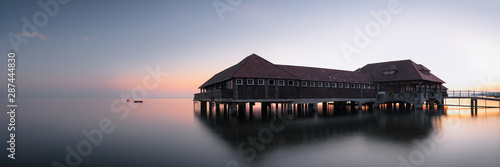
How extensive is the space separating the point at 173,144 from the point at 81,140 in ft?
25.3

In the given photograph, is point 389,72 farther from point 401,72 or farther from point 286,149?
point 286,149

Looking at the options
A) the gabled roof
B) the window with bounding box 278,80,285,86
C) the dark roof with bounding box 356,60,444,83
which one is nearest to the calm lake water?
the gabled roof

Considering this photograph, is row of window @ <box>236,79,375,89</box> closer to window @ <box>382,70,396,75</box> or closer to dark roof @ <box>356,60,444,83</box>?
dark roof @ <box>356,60,444,83</box>

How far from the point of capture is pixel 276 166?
10.9 metres

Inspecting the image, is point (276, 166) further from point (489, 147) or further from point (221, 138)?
point (489, 147)

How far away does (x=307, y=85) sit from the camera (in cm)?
3334

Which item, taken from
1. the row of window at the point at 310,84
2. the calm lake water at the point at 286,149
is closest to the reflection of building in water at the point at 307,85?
the row of window at the point at 310,84

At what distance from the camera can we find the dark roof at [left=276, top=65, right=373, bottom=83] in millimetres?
34281

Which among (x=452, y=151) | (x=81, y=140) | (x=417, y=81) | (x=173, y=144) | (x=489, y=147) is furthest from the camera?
(x=417, y=81)

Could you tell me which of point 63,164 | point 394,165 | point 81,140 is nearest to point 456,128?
point 394,165

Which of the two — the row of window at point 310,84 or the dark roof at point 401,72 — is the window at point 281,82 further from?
the dark roof at point 401,72

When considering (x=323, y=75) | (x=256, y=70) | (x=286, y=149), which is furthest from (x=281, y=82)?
(x=286, y=149)

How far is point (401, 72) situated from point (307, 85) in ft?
65.1

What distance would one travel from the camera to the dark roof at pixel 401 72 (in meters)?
40.8
